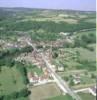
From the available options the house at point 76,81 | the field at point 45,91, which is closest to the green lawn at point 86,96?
the field at point 45,91

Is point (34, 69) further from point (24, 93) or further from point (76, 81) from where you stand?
point (24, 93)

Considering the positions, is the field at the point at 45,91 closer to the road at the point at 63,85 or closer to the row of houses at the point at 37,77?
the road at the point at 63,85

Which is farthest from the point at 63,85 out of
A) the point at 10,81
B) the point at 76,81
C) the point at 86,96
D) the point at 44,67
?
the point at 44,67

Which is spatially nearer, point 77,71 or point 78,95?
point 78,95

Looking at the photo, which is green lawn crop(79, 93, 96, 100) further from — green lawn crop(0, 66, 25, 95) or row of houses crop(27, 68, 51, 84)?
green lawn crop(0, 66, 25, 95)

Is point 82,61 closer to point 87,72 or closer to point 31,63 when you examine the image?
point 87,72

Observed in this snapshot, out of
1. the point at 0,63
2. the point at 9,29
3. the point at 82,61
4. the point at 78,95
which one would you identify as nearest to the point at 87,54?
the point at 82,61
